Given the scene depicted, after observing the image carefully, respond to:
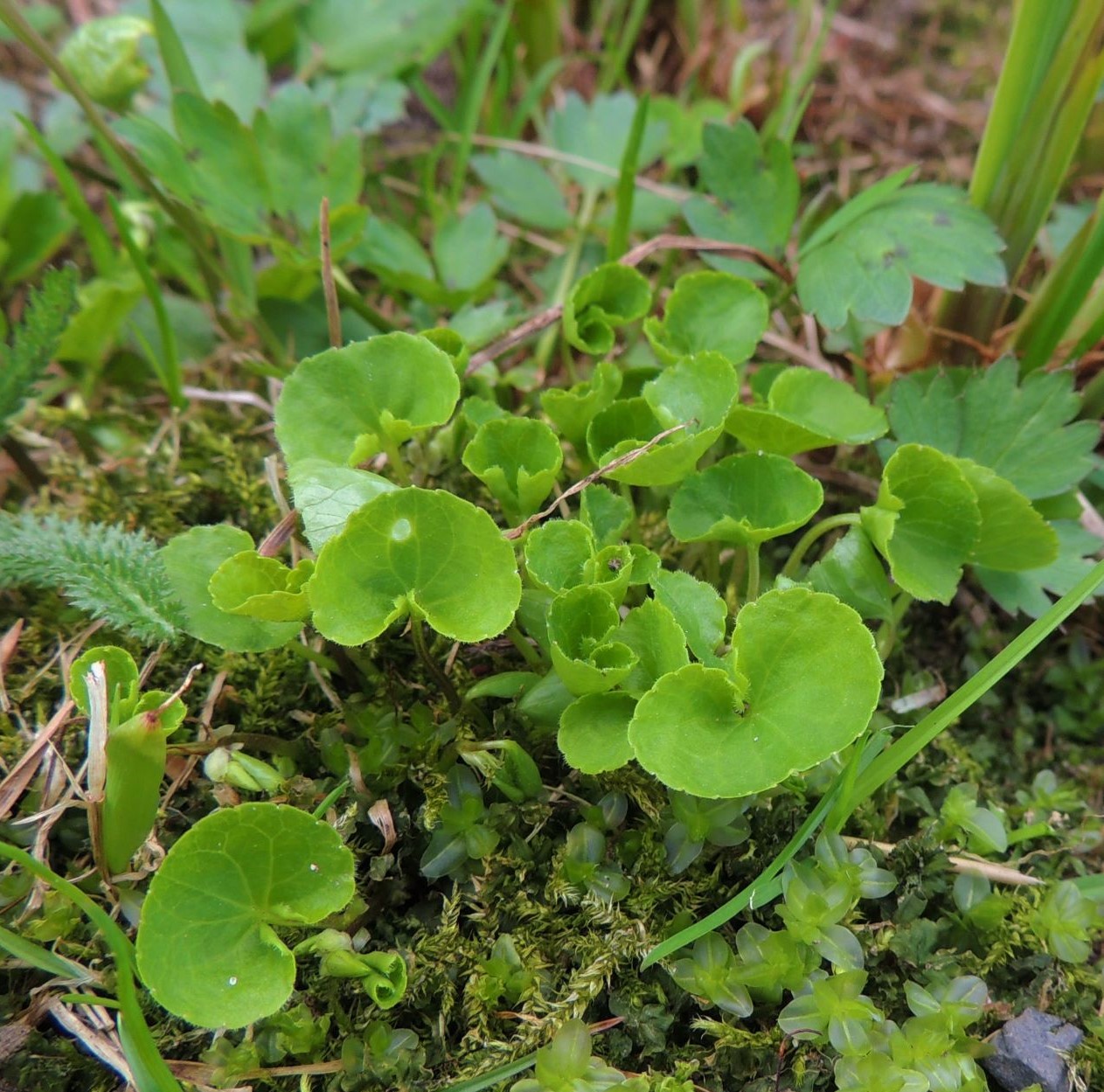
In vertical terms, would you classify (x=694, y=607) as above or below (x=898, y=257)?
below

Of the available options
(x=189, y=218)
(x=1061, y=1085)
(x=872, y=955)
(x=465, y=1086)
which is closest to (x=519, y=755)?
(x=465, y=1086)

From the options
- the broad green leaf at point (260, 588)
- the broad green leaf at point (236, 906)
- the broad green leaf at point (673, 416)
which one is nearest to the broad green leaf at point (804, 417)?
the broad green leaf at point (673, 416)

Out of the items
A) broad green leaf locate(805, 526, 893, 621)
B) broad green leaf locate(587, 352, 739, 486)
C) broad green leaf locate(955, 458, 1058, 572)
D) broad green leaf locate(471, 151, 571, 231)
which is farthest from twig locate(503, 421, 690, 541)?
broad green leaf locate(471, 151, 571, 231)

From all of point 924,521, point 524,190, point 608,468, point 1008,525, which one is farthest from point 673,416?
point 524,190

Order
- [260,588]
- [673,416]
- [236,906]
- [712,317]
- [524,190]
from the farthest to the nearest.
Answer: [524,190] < [712,317] < [673,416] < [260,588] < [236,906]

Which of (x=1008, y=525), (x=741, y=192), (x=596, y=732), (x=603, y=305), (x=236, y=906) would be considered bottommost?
(x=236, y=906)

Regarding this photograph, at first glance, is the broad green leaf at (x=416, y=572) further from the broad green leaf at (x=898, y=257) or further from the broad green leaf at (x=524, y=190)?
the broad green leaf at (x=524, y=190)

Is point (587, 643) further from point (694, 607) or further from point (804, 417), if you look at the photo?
point (804, 417)
